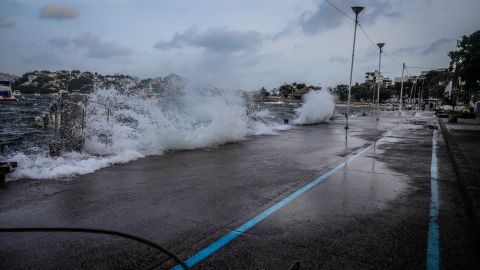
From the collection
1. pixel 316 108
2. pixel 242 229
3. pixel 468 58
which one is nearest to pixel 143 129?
pixel 242 229

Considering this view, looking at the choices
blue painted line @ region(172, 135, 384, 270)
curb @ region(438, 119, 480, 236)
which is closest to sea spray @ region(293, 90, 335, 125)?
curb @ region(438, 119, 480, 236)

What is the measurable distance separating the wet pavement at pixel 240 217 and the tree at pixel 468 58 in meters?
19.4

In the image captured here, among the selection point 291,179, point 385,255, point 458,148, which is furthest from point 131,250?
point 458,148

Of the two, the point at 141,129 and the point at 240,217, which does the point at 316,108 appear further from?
the point at 240,217

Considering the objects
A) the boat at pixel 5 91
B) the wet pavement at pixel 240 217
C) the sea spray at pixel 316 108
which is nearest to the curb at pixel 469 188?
the wet pavement at pixel 240 217

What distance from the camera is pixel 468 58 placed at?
23.3m

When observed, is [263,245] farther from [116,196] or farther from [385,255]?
[116,196]

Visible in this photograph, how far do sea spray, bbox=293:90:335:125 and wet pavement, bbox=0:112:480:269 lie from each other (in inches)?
711

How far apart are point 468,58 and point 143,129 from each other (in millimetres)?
24109

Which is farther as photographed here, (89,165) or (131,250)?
(89,165)

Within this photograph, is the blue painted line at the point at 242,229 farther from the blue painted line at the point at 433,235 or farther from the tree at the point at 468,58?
the tree at the point at 468,58

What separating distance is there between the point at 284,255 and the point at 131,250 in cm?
162

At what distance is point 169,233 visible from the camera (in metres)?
3.88

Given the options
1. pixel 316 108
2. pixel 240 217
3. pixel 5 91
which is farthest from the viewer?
pixel 5 91
